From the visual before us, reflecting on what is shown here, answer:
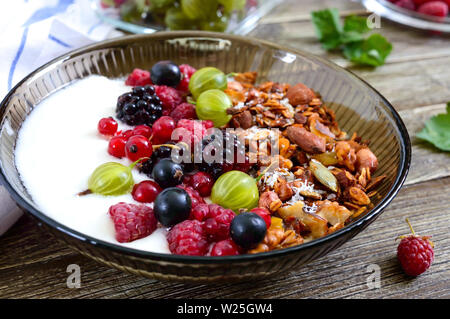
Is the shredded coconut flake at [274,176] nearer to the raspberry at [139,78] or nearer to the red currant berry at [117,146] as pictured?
the red currant berry at [117,146]

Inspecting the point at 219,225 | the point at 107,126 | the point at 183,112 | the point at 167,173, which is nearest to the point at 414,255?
the point at 219,225

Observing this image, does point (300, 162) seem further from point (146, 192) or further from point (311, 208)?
point (146, 192)

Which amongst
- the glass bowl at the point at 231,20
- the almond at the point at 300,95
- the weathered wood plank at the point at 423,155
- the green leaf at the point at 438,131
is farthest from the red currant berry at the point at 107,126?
the green leaf at the point at 438,131

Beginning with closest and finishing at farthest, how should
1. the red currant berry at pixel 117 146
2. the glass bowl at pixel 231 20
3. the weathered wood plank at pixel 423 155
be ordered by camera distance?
the red currant berry at pixel 117 146 < the weathered wood plank at pixel 423 155 < the glass bowl at pixel 231 20

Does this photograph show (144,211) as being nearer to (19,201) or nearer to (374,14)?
(19,201)

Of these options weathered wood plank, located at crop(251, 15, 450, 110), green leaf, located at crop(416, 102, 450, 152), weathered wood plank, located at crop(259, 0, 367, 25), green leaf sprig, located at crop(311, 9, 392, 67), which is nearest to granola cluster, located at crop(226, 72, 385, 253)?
green leaf, located at crop(416, 102, 450, 152)

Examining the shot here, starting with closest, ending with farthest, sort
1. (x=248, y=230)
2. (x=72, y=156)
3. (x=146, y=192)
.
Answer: (x=248, y=230)
(x=146, y=192)
(x=72, y=156)
